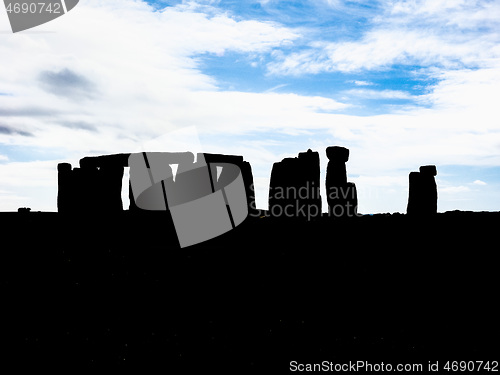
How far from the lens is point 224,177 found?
1312cm

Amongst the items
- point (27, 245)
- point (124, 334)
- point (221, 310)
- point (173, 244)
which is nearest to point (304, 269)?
point (221, 310)

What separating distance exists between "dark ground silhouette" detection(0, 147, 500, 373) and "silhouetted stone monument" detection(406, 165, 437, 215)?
3 cm

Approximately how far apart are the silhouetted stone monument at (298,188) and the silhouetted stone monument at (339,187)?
1.31 ft

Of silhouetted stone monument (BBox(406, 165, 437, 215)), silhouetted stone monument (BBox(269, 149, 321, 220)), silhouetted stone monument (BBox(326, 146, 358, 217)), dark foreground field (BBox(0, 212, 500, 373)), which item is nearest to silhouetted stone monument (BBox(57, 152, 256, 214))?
dark foreground field (BBox(0, 212, 500, 373))

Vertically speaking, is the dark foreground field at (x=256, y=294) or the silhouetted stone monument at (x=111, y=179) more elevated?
the silhouetted stone monument at (x=111, y=179)

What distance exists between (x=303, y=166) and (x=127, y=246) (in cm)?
374

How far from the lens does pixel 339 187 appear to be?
1225 centimetres

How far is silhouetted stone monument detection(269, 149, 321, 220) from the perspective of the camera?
466 inches

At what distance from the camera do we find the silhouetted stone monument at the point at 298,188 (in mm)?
11844

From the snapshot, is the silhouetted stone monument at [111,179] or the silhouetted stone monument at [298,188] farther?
the silhouetted stone monument at [111,179]

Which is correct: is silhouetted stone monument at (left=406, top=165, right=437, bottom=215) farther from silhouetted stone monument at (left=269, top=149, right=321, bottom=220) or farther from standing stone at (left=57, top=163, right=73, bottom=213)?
standing stone at (left=57, top=163, right=73, bottom=213)

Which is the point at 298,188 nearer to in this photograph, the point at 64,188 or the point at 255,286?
the point at 255,286

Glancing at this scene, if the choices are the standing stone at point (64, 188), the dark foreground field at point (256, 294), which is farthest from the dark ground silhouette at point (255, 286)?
the standing stone at point (64, 188)

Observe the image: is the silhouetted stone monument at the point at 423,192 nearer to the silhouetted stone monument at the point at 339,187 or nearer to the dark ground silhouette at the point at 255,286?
the dark ground silhouette at the point at 255,286
